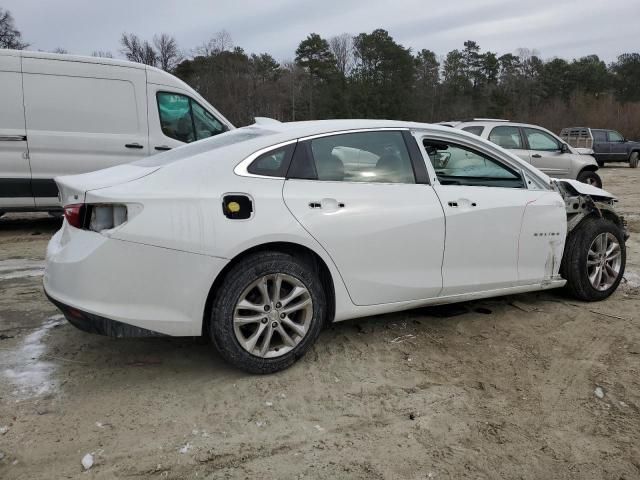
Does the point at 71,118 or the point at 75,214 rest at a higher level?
the point at 71,118

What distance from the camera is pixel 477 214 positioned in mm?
3846

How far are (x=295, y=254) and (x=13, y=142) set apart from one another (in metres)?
5.46

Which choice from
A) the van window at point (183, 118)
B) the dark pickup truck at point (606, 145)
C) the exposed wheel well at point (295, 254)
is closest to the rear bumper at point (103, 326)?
the exposed wheel well at point (295, 254)

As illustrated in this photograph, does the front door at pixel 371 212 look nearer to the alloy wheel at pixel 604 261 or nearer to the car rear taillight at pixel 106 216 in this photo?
the car rear taillight at pixel 106 216

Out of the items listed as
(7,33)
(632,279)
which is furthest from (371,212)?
(7,33)

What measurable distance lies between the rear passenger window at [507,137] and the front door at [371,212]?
25.3 ft

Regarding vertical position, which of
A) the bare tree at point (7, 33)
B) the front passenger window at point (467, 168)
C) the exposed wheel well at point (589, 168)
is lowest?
the exposed wheel well at point (589, 168)

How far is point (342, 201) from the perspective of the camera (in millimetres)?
3373

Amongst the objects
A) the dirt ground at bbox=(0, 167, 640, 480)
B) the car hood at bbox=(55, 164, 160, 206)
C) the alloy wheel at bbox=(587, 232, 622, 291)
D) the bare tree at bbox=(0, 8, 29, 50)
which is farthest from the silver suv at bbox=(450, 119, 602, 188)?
the bare tree at bbox=(0, 8, 29, 50)

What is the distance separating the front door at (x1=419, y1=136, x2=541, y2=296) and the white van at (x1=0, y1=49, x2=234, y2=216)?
4.89m

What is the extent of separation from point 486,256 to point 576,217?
3.96 ft

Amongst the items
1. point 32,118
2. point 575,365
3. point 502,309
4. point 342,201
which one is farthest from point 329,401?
point 32,118

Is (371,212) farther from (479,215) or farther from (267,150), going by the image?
(479,215)

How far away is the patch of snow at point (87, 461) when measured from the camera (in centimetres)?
242
